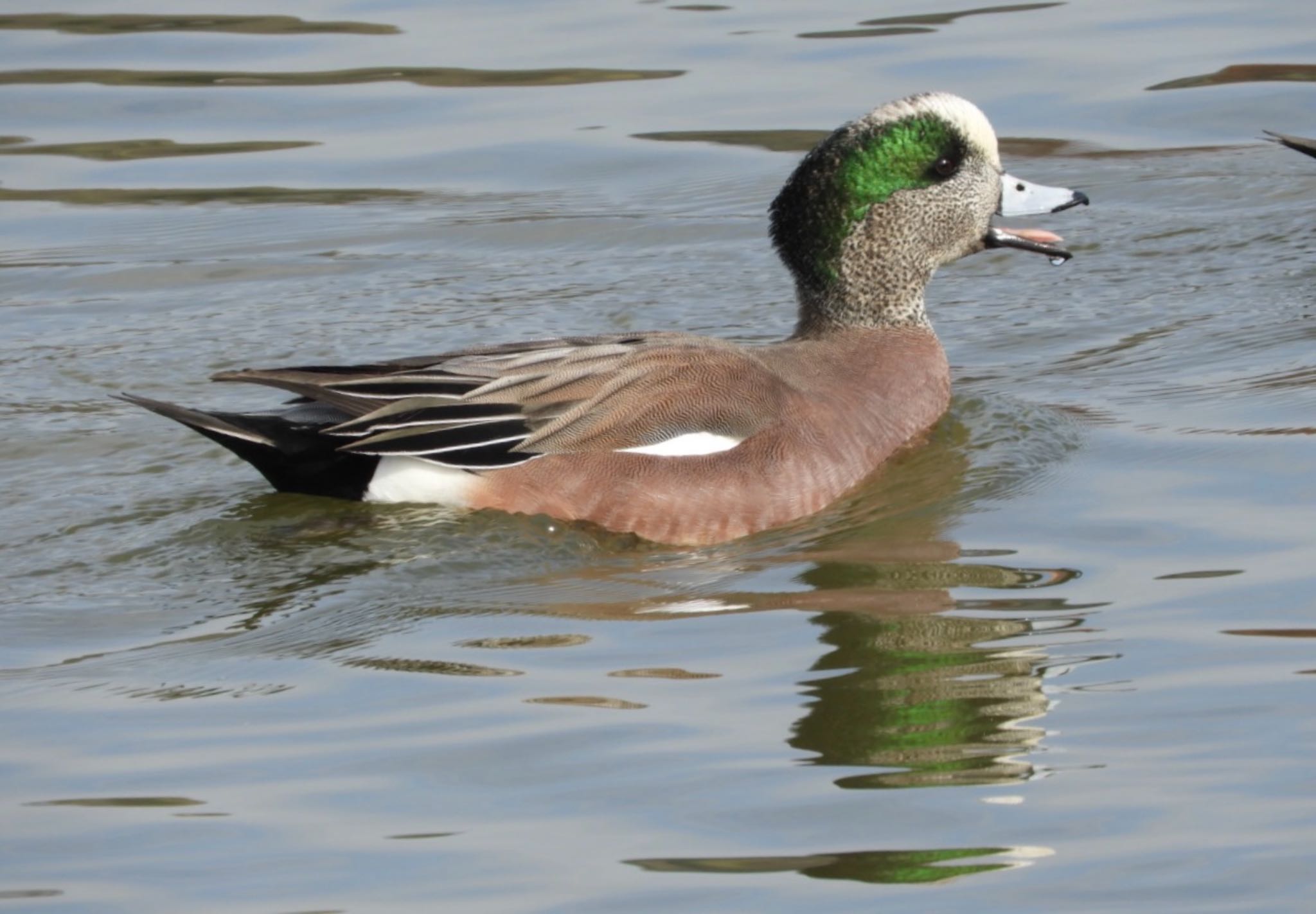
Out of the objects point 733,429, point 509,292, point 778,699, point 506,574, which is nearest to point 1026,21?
point 509,292

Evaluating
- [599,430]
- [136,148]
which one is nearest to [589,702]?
[599,430]

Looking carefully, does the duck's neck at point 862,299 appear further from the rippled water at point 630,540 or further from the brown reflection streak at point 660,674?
the brown reflection streak at point 660,674

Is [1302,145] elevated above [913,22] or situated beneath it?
situated beneath

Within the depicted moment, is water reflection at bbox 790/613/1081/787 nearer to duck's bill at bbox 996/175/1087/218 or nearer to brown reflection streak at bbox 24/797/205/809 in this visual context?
brown reflection streak at bbox 24/797/205/809

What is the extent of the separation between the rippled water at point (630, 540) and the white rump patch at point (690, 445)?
0.27m

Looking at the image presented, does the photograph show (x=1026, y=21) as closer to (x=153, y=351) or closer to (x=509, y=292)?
(x=509, y=292)

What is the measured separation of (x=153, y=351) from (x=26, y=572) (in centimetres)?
208

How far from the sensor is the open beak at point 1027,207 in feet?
23.1

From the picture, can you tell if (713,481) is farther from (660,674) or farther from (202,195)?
(202,195)

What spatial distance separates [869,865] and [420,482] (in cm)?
248

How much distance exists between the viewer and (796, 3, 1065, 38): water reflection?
1111 cm

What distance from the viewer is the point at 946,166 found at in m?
6.89

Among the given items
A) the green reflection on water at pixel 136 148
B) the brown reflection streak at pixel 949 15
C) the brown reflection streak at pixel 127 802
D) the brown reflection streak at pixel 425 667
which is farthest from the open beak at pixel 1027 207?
the brown reflection streak at pixel 949 15

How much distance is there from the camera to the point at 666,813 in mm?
4164
